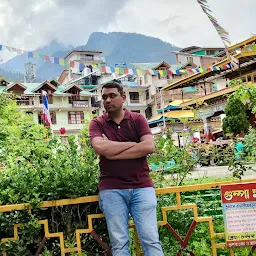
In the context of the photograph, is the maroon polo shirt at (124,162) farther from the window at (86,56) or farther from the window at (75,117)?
the window at (86,56)

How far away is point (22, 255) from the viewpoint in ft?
9.84

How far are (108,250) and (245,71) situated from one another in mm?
26221

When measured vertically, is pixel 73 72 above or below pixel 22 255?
above

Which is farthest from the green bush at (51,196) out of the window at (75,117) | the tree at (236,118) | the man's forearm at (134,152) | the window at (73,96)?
the window at (75,117)

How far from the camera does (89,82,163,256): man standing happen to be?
9.21ft

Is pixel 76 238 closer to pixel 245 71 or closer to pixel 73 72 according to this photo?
pixel 245 71

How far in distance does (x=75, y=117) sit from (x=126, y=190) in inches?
1715

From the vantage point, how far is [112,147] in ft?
9.39

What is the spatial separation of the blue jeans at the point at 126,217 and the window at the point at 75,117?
4297cm

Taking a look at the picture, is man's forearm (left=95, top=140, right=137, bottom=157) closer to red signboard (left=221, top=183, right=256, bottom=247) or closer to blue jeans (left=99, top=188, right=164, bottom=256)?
blue jeans (left=99, top=188, right=164, bottom=256)

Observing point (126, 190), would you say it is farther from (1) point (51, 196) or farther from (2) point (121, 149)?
(1) point (51, 196)

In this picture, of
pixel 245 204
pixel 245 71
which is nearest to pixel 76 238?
pixel 245 204

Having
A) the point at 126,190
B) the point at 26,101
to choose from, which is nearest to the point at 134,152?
the point at 126,190

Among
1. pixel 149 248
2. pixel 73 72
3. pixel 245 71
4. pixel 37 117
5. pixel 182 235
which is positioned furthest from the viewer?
pixel 73 72
